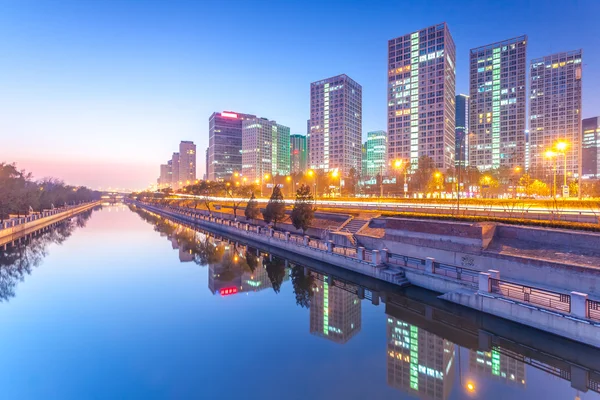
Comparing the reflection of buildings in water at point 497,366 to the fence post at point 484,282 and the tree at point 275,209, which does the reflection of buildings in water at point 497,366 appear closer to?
the fence post at point 484,282

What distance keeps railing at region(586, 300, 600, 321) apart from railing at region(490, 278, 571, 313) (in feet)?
1.97

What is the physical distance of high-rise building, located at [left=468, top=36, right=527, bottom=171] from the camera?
127 meters

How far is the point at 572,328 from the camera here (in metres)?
11.9

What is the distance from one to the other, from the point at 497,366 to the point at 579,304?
408 centimetres

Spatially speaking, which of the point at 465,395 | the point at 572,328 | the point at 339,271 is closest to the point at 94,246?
the point at 339,271

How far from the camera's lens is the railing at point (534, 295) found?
1273cm

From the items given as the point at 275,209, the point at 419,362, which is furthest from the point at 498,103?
the point at 419,362

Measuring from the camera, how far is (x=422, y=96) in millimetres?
114000

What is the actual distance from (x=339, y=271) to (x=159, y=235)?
37148 millimetres

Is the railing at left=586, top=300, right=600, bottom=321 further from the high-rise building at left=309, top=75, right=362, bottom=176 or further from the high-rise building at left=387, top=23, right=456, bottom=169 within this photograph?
the high-rise building at left=309, top=75, right=362, bottom=176

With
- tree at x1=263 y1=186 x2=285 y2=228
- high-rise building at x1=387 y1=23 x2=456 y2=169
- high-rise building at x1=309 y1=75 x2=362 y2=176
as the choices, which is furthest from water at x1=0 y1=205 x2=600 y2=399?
high-rise building at x1=309 y1=75 x2=362 y2=176

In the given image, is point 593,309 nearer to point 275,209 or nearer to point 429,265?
point 429,265

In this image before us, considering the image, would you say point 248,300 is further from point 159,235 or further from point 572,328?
point 159,235

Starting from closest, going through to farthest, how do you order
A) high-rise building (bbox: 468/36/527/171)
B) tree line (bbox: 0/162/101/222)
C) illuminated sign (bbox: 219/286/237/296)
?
illuminated sign (bbox: 219/286/237/296), tree line (bbox: 0/162/101/222), high-rise building (bbox: 468/36/527/171)
